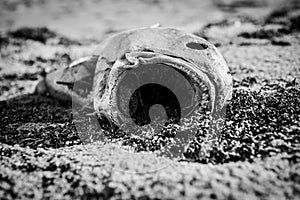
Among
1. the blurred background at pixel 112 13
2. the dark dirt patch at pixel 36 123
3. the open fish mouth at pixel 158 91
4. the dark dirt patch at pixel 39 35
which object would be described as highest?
the blurred background at pixel 112 13

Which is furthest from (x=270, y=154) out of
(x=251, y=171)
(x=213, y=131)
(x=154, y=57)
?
(x=154, y=57)

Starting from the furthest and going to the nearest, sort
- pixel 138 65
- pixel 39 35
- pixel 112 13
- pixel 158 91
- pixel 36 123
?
pixel 112 13 < pixel 39 35 < pixel 36 123 < pixel 158 91 < pixel 138 65

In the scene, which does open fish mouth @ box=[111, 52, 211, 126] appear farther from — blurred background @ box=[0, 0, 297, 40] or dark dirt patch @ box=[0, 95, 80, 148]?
blurred background @ box=[0, 0, 297, 40]

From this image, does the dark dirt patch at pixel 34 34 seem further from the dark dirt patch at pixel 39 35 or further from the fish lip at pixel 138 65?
the fish lip at pixel 138 65

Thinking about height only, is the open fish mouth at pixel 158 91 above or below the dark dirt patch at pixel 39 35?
below

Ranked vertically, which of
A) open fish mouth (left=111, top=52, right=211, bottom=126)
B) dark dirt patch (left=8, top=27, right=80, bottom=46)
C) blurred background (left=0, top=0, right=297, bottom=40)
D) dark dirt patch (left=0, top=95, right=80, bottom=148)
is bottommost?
dark dirt patch (left=0, top=95, right=80, bottom=148)

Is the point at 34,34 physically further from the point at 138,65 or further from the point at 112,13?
the point at 138,65

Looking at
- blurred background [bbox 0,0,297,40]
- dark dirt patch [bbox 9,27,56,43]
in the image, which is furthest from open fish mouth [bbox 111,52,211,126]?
dark dirt patch [bbox 9,27,56,43]

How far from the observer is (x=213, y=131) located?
2172mm

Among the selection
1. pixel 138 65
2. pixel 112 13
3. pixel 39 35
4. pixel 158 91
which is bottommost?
pixel 158 91

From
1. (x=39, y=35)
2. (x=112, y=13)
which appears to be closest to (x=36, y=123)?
(x=39, y=35)

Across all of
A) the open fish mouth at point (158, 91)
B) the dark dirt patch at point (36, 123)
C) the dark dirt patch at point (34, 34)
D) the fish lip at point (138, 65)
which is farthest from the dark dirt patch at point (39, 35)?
the fish lip at point (138, 65)

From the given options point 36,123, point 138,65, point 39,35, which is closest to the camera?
point 138,65

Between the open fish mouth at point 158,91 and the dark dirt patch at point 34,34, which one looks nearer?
the open fish mouth at point 158,91
